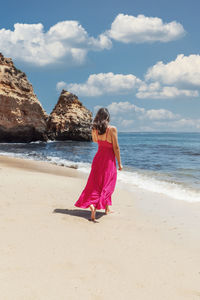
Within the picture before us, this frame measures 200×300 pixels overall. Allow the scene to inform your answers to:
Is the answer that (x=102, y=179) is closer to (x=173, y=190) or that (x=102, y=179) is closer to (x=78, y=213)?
(x=78, y=213)

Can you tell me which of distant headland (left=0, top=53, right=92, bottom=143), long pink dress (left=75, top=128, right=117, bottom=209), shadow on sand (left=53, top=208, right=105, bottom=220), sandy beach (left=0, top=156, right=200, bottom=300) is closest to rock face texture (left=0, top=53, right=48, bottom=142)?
distant headland (left=0, top=53, right=92, bottom=143)

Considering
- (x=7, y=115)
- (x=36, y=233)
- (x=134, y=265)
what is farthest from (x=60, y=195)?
(x=7, y=115)

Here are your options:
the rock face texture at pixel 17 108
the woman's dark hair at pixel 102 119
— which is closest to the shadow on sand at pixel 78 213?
the woman's dark hair at pixel 102 119

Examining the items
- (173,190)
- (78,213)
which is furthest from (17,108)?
(78,213)

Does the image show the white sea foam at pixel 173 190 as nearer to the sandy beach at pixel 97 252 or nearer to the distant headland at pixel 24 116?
the sandy beach at pixel 97 252

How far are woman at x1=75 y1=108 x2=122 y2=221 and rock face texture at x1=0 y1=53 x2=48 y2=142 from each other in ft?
90.7

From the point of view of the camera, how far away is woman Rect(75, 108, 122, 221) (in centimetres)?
507

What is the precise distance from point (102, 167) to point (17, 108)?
28.6 meters

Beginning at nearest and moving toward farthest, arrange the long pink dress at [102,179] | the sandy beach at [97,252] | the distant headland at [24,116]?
the sandy beach at [97,252]
the long pink dress at [102,179]
the distant headland at [24,116]

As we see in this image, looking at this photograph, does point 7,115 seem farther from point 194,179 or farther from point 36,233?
point 36,233

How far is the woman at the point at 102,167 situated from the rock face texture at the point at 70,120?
3733 cm

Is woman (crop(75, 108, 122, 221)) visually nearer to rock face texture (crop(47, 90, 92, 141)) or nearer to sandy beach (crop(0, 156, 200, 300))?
sandy beach (crop(0, 156, 200, 300))

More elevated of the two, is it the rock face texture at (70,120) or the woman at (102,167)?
the rock face texture at (70,120)

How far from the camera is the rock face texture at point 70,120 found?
42844 mm
